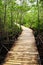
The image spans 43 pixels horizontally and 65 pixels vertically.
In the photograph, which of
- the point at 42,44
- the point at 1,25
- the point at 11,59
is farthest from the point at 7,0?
the point at 11,59

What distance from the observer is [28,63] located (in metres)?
13.6

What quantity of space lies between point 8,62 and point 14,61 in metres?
0.50

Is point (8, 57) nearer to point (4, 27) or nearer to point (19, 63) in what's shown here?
point (19, 63)

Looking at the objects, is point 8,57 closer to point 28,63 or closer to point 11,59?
point 11,59

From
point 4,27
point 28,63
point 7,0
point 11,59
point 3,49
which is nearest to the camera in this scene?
point 28,63

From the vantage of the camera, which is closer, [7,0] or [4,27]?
[7,0]

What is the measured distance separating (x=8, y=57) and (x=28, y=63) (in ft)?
7.70

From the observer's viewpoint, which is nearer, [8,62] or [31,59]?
[8,62]

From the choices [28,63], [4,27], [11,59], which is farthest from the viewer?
[4,27]

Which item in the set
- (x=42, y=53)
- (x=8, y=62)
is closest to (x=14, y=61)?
(x=8, y=62)

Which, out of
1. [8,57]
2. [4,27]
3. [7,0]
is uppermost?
[7,0]

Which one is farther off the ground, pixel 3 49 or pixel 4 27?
pixel 3 49

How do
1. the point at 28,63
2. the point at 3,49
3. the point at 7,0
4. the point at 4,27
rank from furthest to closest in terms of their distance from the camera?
the point at 4,27, the point at 7,0, the point at 3,49, the point at 28,63

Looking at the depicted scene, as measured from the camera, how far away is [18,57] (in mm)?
15531
